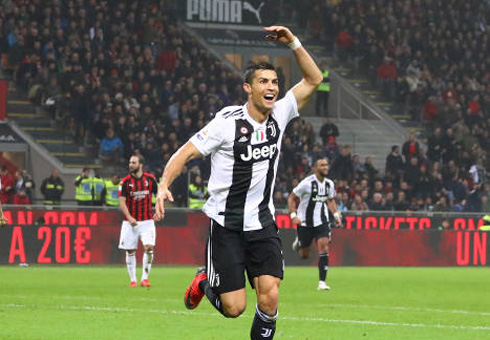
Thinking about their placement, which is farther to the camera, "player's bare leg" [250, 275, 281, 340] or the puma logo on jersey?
the puma logo on jersey

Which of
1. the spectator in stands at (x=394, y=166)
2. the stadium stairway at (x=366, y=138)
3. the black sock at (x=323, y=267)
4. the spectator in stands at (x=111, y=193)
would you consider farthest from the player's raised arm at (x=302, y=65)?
the stadium stairway at (x=366, y=138)

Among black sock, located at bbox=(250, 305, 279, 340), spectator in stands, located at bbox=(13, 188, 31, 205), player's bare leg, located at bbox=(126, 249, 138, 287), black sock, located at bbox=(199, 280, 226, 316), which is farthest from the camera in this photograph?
spectator in stands, located at bbox=(13, 188, 31, 205)

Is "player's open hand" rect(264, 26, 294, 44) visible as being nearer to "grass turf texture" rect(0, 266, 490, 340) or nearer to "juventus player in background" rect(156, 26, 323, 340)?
"juventus player in background" rect(156, 26, 323, 340)

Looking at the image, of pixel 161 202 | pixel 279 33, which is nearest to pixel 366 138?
pixel 279 33

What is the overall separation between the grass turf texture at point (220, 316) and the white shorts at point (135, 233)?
744 millimetres

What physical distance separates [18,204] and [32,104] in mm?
6717

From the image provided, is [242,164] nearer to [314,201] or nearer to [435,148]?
[314,201]

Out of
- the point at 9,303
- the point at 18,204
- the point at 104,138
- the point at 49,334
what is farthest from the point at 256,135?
the point at 104,138

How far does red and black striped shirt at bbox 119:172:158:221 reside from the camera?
20.6 meters

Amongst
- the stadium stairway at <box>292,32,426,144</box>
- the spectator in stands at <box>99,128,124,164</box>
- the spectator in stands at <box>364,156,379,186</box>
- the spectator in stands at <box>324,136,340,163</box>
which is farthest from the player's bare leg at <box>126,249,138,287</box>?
the stadium stairway at <box>292,32,426,144</box>

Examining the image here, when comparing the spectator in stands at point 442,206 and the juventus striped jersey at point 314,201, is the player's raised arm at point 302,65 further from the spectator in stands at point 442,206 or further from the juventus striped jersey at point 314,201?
the spectator in stands at point 442,206

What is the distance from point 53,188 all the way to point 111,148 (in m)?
3.66

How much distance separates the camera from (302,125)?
36.7m

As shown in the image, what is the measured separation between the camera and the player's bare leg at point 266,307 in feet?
29.7
